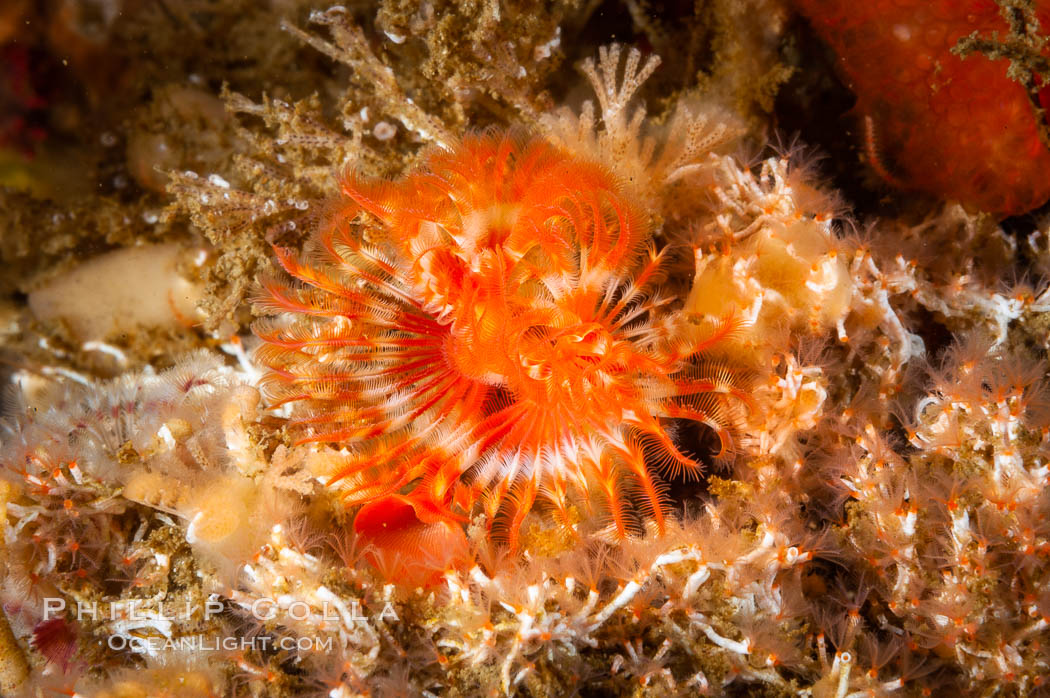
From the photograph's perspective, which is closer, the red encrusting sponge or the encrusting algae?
the encrusting algae

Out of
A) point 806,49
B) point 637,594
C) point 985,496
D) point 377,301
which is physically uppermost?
point 806,49

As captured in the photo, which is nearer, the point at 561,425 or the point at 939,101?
the point at 561,425

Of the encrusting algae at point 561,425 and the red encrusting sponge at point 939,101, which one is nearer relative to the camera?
the encrusting algae at point 561,425

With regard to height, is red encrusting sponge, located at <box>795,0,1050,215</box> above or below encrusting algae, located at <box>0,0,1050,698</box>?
above

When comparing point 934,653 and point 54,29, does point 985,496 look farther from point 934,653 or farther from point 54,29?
point 54,29

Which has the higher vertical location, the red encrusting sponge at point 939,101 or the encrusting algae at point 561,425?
the red encrusting sponge at point 939,101

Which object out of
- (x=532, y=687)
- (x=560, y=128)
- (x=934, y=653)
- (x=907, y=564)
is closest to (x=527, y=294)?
(x=560, y=128)

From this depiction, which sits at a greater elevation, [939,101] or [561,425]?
[939,101]

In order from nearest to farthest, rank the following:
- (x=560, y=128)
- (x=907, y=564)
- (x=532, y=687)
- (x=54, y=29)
→ 1. (x=532, y=687)
2. (x=907, y=564)
3. (x=560, y=128)
4. (x=54, y=29)
